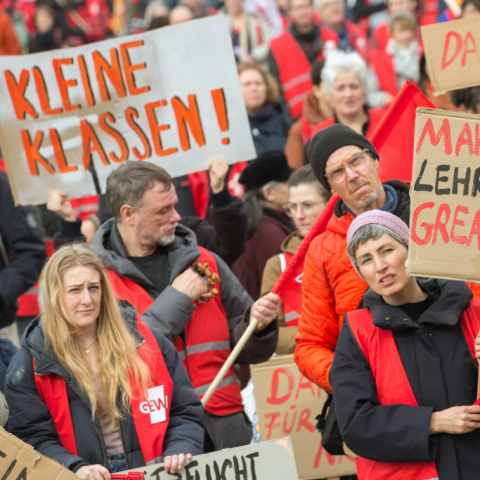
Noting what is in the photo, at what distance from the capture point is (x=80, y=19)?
15086 mm

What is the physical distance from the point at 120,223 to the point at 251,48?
229 inches

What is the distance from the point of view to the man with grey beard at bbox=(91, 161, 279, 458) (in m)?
4.24

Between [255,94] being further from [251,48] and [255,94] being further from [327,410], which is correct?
[327,410]

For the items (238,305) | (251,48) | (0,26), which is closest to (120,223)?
(238,305)

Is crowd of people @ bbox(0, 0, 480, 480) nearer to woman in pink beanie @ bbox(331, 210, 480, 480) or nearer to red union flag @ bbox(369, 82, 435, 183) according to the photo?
woman in pink beanie @ bbox(331, 210, 480, 480)

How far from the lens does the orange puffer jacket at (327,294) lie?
12.0 feet

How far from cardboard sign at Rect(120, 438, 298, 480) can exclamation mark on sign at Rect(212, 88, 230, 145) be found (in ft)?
7.20

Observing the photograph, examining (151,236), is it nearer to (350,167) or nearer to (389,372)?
(350,167)

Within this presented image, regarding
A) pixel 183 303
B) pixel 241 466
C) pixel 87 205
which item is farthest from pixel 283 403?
pixel 87 205

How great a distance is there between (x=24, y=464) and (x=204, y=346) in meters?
1.38

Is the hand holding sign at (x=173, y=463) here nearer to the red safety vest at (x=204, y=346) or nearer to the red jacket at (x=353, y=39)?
the red safety vest at (x=204, y=346)

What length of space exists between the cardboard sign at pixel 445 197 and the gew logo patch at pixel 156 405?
130cm

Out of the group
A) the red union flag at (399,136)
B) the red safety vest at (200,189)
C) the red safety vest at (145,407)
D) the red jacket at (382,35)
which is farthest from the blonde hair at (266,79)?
the red safety vest at (145,407)

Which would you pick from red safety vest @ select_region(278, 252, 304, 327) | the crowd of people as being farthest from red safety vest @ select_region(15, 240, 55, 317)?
red safety vest @ select_region(278, 252, 304, 327)
